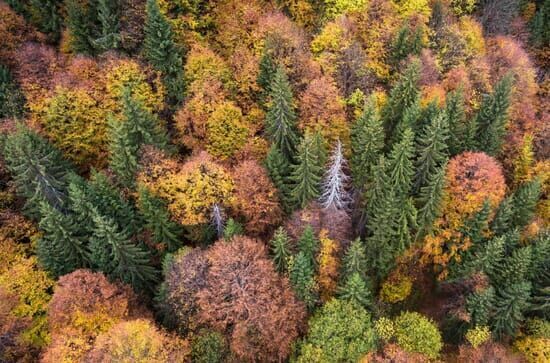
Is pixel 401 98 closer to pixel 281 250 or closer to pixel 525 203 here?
pixel 525 203

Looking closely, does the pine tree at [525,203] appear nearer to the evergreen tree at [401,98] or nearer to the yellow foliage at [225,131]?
the evergreen tree at [401,98]

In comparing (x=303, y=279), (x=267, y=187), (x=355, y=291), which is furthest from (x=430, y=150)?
(x=303, y=279)

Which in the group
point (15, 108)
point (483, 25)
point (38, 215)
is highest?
point (483, 25)

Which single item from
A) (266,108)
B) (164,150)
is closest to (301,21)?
(266,108)

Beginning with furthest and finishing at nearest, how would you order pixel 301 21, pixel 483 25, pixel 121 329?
pixel 483 25, pixel 301 21, pixel 121 329

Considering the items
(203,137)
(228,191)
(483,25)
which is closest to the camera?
(228,191)

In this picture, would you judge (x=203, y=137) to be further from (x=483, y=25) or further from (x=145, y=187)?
(x=483, y=25)

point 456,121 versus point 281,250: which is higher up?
point 456,121
